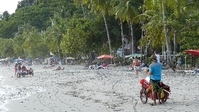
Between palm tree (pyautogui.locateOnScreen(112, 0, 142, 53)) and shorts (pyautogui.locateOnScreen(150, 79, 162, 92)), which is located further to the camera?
palm tree (pyautogui.locateOnScreen(112, 0, 142, 53))

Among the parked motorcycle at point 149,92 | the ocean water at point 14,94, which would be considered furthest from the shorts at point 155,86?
the ocean water at point 14,94

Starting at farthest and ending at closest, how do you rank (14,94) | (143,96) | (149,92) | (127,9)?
(127,9) → (14,94) → (143,96) → (149,92)

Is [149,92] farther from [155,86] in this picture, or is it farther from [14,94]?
[14,94]

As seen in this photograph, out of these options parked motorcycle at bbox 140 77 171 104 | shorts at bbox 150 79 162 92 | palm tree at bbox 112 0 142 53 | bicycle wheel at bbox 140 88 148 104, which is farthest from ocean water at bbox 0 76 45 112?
palm tree at bbox 112 0 142 53

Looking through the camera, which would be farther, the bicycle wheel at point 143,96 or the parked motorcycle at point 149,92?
the bicycle wheel at point 143,96

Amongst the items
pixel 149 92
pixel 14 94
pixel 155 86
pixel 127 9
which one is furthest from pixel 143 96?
pixel 127 9

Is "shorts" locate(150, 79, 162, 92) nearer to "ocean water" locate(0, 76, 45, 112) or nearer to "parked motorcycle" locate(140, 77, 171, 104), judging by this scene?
"parked motorcycle" locate(140, 77, 171, 104)

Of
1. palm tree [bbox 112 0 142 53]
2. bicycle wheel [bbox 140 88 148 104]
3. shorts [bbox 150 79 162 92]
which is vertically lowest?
bicycle wheel [bbox 140 88 148 104]

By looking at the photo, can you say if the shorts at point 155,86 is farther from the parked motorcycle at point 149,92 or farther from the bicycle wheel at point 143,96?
the bicycle wheel at point 143,96

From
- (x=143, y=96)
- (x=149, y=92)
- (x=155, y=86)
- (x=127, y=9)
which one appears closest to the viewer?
(x=155, y=86)

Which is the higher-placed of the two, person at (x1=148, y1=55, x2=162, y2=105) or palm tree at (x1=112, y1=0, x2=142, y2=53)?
palm tree at (x1=112, y1=0, x2=142, y2=53)

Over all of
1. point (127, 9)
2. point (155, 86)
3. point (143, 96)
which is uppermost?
point (127, 9)

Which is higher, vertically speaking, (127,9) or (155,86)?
(127,9)

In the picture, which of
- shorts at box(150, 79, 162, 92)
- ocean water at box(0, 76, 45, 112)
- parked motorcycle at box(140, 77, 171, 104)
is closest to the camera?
shorts at box(150, 79, 162, 92)
